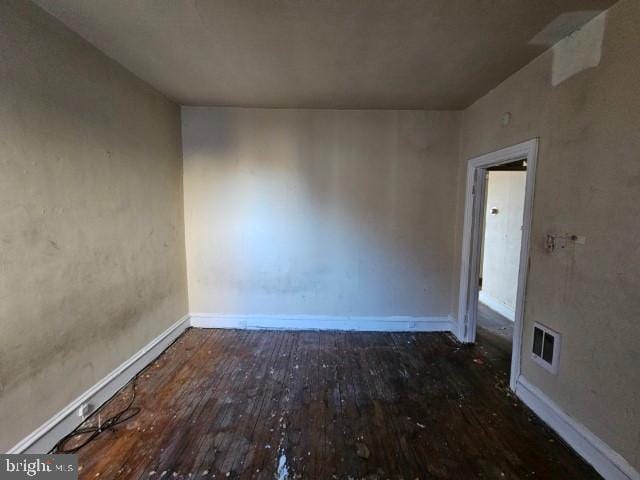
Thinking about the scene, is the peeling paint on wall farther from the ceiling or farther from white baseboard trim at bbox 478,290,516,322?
white baseboard trim at bbox 478,290,516,322

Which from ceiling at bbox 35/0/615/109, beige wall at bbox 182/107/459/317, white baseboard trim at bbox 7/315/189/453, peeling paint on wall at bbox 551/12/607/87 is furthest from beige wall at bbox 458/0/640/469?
white baseboard trim at bbox 7/315/189/453

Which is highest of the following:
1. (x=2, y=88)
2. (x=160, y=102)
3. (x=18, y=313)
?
(x=160, y=102)

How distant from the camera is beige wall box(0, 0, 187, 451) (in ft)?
4.54

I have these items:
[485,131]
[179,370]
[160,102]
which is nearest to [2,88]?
[160,102]

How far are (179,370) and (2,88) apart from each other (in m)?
2.22

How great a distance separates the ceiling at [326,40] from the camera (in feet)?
4.75

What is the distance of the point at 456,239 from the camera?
3.05m

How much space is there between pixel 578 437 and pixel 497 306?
2650 mm

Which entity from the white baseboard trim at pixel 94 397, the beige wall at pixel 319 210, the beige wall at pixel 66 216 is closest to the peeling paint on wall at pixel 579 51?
the beige wall at pixel 319 210

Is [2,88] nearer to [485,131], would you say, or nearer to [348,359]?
[348,359]

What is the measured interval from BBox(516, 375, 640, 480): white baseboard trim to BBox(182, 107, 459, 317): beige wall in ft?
4.15

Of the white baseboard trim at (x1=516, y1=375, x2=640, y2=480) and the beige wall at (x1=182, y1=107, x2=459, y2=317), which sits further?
the beige wall at (x1=182, y1=107, x2=459, y2=317)

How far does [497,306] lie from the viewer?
3973mm

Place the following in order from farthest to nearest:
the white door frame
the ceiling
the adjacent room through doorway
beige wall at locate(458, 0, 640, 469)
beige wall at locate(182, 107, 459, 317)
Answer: the adjacent room through doorway
beige wall at locate(182, 107, 459, 317)
the white door frame
the ceiling
beige wall at locate(458, 0, 640, 469)
